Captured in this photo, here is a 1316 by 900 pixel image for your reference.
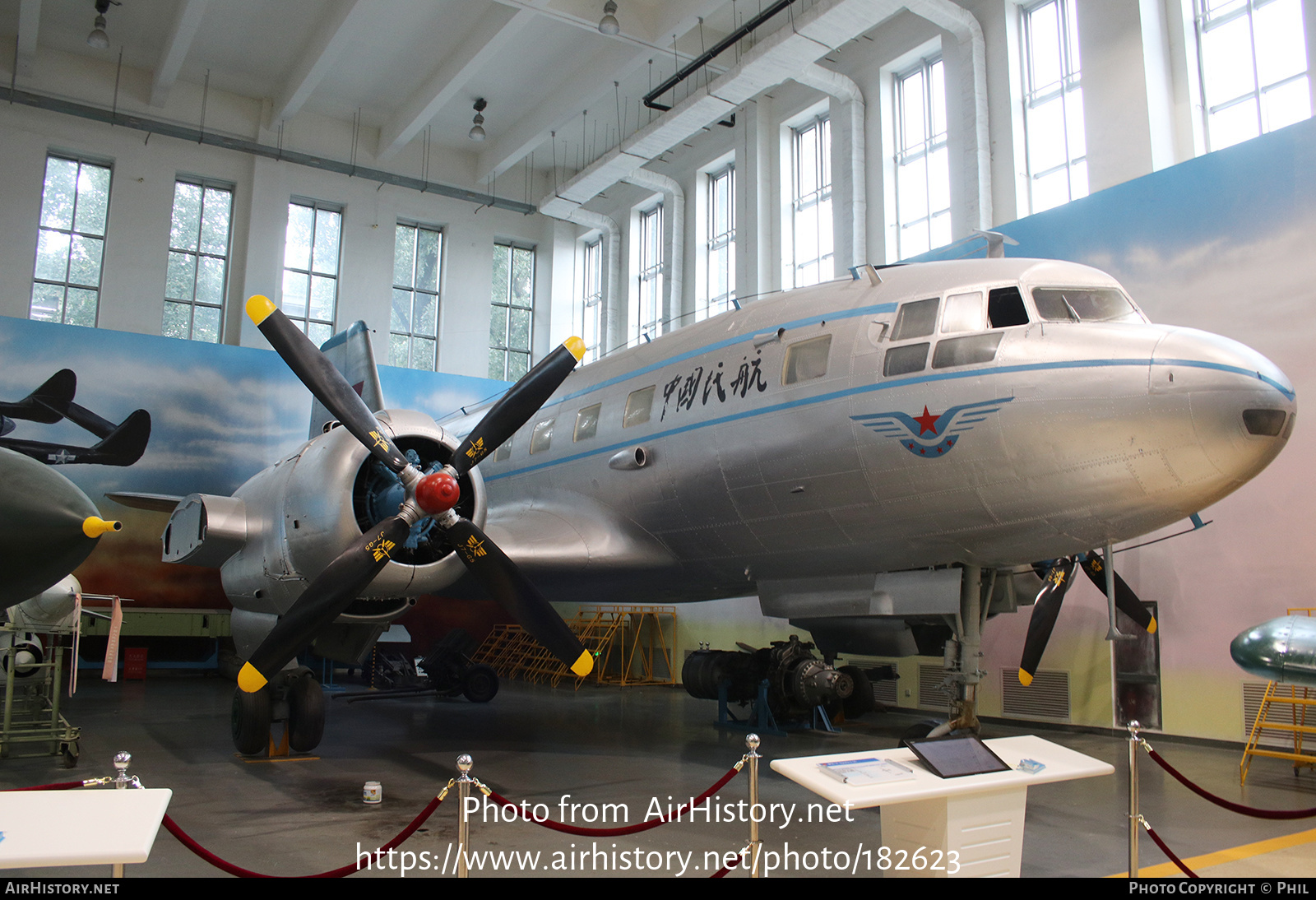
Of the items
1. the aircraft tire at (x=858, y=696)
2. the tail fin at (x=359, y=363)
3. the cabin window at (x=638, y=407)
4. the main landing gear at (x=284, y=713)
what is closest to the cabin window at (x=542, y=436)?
the cabin window at (x=638, y=407)

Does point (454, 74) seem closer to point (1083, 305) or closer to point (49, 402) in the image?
point (49, 402)

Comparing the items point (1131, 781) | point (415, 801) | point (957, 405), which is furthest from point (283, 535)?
point (1131, 781)

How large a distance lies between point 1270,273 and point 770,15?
33.7 feet

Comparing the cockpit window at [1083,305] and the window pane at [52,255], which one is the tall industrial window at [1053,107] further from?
the window pane at [52,255]

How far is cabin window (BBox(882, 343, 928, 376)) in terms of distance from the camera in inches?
298

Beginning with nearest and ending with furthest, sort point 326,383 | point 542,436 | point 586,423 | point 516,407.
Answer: point 326,383 < point 516,407 < point 586,423 < point 542,436

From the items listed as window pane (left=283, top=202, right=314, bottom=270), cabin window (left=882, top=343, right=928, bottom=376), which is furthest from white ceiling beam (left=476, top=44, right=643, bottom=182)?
cabin window (left=882, top=343, right=928, bottom=376)

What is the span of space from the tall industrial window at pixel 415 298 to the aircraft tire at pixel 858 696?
16590mm

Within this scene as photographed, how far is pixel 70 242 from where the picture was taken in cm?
2162

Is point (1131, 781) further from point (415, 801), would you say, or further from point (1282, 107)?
point (1282, 107)

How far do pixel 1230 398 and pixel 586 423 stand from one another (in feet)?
22.6

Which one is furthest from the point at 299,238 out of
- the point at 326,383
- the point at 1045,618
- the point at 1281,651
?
the point at 1281,651

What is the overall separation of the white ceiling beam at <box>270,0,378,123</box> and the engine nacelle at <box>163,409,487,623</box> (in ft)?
44.1

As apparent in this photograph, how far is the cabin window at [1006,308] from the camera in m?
7.46
